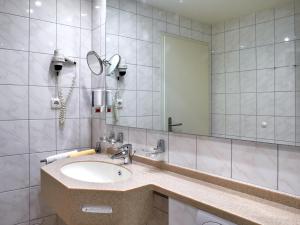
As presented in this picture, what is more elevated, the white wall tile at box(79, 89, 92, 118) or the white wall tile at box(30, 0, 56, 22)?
the white wall tile at box(30, 0, 56, 22)

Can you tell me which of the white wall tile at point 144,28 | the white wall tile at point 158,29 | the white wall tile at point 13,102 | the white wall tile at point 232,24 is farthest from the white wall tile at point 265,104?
the white wall tile at point 13,102

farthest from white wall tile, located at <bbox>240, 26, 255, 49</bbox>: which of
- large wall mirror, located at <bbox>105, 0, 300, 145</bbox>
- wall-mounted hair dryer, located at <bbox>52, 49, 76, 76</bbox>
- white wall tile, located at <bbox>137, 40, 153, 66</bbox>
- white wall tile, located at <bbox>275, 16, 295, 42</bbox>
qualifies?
wall-mounted hair dryer, located at <bbox>52, 49, 76, 76</bbox>

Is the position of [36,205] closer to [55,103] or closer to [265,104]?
[55,103]

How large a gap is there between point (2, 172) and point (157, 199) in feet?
3.96

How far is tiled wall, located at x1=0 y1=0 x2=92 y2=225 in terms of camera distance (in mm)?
1757

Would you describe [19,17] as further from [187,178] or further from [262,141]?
[262,141]

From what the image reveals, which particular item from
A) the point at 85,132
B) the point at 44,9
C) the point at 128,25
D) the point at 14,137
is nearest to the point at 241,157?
the point at 128,25

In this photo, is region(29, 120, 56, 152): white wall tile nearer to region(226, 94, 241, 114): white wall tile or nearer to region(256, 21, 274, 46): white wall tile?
region(226, 94, 241, 114): white wall tile

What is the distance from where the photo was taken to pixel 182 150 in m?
1.36

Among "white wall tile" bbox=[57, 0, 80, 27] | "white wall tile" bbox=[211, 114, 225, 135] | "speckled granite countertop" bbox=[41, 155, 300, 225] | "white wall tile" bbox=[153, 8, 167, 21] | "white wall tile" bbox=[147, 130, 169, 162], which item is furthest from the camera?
"white wall tile" bbox=[57, 0, 80, 27]

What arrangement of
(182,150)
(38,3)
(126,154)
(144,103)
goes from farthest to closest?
(38,3)
(144,103)
(126,154)
(182,150)

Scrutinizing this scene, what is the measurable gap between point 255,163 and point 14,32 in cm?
179

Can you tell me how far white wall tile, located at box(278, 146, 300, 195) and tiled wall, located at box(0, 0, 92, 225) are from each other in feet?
5.29

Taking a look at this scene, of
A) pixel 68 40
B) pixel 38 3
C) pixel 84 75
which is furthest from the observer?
pixel 84 75
